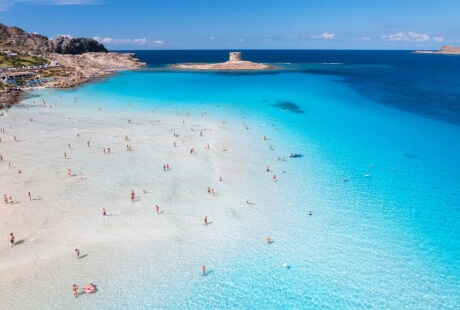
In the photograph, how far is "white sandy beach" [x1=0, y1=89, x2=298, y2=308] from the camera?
1992cm

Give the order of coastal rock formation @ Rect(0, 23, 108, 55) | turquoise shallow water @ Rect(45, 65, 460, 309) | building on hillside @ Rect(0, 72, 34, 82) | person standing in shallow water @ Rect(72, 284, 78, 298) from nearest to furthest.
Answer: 1. person standing in shallow water @ Rect(72, 284, 78, 298)
2. turquoise shallow water @ Rect(45, 65, 460, 309)
3. building on hillside @ Rect(0, 72, 34, 82)
4. coastal rock formation @ Rect(0, 23, 108, 55)

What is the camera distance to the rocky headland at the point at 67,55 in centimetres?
10631

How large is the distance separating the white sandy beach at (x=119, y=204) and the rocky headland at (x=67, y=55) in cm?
6477

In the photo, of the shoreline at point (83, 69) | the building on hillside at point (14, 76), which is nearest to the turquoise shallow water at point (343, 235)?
the shoreline at point (83, 69)

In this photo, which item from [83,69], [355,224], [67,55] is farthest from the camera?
[67,55]

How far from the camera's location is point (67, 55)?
14438 centimetres

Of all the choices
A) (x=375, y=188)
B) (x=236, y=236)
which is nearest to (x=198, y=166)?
(x=236, y=236)

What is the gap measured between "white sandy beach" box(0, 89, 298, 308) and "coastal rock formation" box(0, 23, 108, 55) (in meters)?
120

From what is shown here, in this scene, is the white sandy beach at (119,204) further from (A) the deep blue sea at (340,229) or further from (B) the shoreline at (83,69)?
(B) the shoreline at (83,69)

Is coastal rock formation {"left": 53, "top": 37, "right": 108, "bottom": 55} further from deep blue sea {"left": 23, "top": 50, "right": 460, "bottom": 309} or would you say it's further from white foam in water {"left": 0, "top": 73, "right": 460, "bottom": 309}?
deep blue sea {"left": 23, "top": 50, "right": 460, "bottom": 309}

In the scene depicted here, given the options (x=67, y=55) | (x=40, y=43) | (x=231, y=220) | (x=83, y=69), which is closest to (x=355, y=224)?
(x=231, y=220)

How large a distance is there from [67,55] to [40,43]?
18799mm

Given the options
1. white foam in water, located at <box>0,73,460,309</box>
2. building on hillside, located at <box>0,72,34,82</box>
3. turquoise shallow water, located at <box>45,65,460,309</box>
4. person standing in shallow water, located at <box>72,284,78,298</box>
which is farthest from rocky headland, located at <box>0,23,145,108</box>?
person standing in shallow water, located at <box>72,284,78,298</box>

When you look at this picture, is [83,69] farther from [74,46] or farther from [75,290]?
[75,290]
